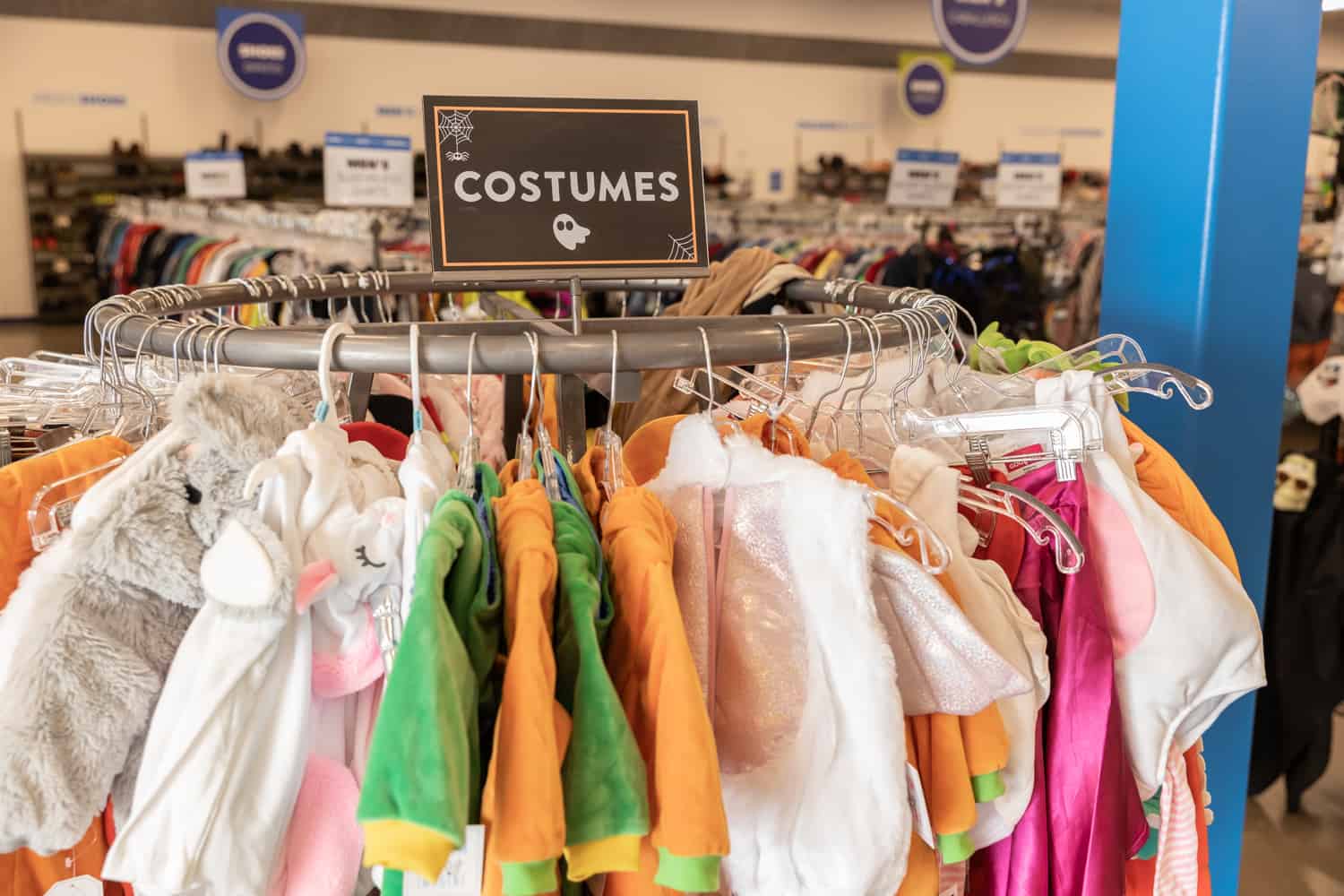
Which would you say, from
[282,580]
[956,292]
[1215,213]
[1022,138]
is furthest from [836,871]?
[1022,138]

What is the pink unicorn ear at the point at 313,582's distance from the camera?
873 mm

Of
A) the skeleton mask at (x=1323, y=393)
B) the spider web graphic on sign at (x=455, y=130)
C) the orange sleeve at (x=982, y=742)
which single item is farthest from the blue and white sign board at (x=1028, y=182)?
the orange sleeve at (x=982, y=742)

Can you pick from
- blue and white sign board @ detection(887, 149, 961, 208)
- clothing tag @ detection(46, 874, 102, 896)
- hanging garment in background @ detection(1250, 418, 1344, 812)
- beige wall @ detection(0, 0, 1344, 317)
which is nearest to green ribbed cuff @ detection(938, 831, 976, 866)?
clothing tag @ detection(46, 874, 102, 896)

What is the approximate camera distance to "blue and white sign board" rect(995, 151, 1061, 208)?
18.9 ft

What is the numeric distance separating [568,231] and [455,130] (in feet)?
0.52

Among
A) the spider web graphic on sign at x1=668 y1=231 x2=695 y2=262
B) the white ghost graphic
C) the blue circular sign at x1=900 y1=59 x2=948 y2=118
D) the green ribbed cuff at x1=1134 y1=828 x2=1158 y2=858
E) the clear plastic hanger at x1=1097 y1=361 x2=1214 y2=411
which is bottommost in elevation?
the green ribbed cuff at x1=1134 y1=828 x2=1158 y2=858

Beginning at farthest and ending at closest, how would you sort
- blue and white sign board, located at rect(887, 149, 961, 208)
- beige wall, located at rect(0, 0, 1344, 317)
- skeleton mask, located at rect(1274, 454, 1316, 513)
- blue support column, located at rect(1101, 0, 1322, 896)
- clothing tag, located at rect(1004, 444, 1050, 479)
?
beige wall, located at rect(0, 0, 1344, 317)
blue and white sign board, located at rect(887, 149, 961, 208)
skeleton mask, located at rect(1274, 454, 1316, 513)
blue support column, located at rect(1101, 0, 1322, 896)
clothing tag, located at rect(1004, 444, 1050, 479)

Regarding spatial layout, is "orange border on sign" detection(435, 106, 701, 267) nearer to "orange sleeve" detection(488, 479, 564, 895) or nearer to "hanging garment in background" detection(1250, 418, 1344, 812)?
"orange sleeve" detection(488, 479, 564, 895)

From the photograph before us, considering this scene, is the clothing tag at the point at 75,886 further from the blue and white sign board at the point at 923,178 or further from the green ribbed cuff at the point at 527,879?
the blue and white sign board at the point at 923,178

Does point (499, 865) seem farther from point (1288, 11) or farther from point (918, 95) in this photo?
point (918, 95)

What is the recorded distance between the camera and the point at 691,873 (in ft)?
2.64

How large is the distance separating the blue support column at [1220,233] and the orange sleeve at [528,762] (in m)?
1.52

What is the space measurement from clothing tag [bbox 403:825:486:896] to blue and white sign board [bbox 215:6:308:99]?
809cm

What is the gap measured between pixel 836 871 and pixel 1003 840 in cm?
39
